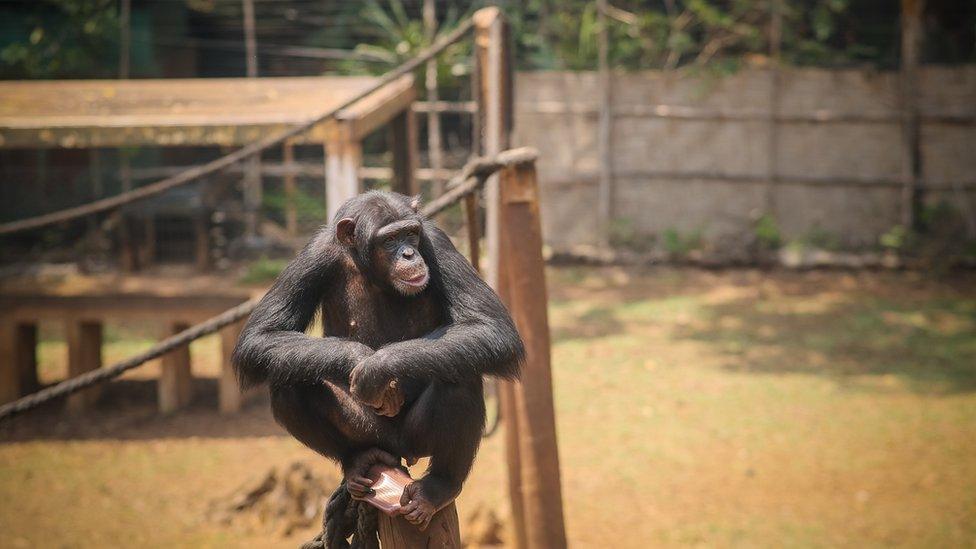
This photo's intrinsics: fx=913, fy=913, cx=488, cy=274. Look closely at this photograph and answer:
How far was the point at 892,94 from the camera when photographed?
12.5 m

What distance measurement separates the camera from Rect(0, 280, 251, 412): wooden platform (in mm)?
7844

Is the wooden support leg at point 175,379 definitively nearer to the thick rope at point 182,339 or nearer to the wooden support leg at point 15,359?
the wooden support leg at point 15,359

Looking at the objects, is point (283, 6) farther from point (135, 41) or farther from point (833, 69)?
point (833, 69)

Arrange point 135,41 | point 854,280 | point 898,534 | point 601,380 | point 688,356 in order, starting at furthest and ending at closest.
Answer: point 135,41, point 854,280, point 688,356, point 601,380, point 898,534

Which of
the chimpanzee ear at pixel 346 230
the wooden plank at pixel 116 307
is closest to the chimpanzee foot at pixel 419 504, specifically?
the chimpanzee ear at pixel 346 230

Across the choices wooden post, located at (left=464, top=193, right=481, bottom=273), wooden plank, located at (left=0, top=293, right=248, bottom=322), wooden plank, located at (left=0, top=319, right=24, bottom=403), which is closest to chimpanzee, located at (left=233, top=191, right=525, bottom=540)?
wooden post, located at (left=464, top=193, right=481, bottom=273)

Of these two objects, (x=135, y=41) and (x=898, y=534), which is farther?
(x=135, y=41)

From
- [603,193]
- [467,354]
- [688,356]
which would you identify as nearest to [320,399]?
[467,354]

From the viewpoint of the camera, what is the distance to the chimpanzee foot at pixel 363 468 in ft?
8.82

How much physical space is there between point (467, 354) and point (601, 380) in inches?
227

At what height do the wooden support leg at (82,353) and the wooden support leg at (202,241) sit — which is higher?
the wooden support leg at (202,241)

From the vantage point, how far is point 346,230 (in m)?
3.19

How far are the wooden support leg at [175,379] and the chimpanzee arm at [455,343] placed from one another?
5.14m

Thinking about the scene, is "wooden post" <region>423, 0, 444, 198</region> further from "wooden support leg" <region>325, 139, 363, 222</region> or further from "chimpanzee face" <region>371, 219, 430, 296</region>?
"chimpanzee face" <region>371, 219, 430, 296</region>
